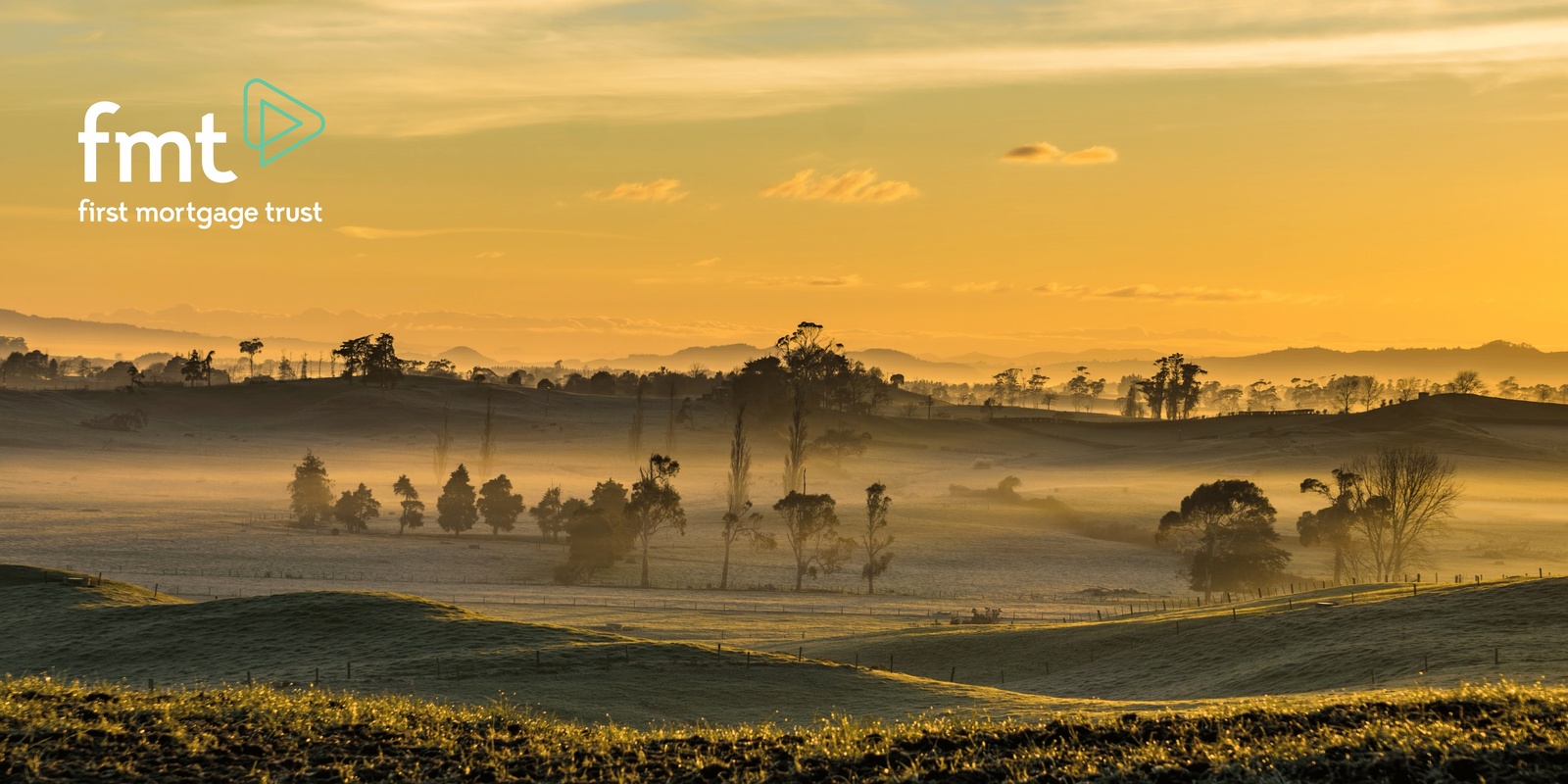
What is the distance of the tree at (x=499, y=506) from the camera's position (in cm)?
13888

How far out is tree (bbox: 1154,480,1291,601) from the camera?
108 meters

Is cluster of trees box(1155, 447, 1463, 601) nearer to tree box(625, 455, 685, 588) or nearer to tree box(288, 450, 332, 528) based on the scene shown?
tree box(625, 455, 685, 588)

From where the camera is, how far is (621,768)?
77.8 feet

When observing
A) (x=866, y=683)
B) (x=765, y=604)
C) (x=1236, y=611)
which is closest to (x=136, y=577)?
(x=765, y=604)

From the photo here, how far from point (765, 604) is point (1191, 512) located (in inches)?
1769

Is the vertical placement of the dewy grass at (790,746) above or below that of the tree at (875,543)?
above

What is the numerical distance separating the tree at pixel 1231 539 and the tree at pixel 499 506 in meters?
69.0

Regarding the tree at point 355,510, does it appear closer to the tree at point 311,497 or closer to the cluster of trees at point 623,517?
the cluster of trees at point 623,517

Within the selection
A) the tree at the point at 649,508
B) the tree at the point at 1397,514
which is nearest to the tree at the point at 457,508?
the tree at the point at 649,508

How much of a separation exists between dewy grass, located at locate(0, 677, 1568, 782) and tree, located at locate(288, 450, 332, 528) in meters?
121

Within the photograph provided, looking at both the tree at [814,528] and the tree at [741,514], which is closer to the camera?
the tree at [814,528]

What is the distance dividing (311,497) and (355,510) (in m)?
7.80

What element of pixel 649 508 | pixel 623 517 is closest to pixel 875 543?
pixel 649 508

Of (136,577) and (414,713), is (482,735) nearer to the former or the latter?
(414,713)
